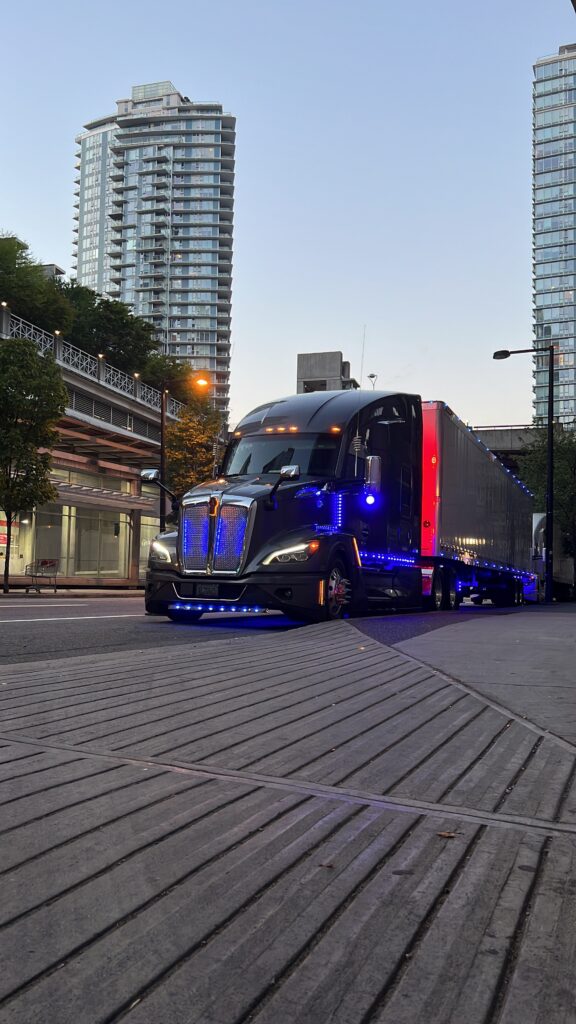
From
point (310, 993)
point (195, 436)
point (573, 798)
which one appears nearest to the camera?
point (310, 993)

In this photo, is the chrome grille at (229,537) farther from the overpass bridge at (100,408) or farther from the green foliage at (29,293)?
the green foliage at (29,293)

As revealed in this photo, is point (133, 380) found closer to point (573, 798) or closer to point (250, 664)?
point (250, 664)

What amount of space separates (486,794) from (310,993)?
168 cm

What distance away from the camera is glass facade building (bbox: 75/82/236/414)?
6442 inches

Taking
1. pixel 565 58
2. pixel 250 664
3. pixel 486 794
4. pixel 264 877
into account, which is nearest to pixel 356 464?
pixel 250 664

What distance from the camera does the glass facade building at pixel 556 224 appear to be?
15338 centimetres

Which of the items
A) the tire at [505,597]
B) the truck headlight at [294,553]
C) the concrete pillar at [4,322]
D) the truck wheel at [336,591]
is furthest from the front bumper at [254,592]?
the concrete pillar at [4,322]

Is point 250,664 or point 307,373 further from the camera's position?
point 307,373

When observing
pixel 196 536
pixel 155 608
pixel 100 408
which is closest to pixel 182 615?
pixel 155 608

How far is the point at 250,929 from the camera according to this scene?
2.04m

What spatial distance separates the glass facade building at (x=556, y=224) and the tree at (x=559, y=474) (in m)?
106

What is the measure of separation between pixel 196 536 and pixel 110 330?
60.5m

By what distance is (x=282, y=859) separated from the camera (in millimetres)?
2506

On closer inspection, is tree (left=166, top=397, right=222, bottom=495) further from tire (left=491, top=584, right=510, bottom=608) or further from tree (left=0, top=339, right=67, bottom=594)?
tire (left=491, top=584, right=510, bottom=608)
